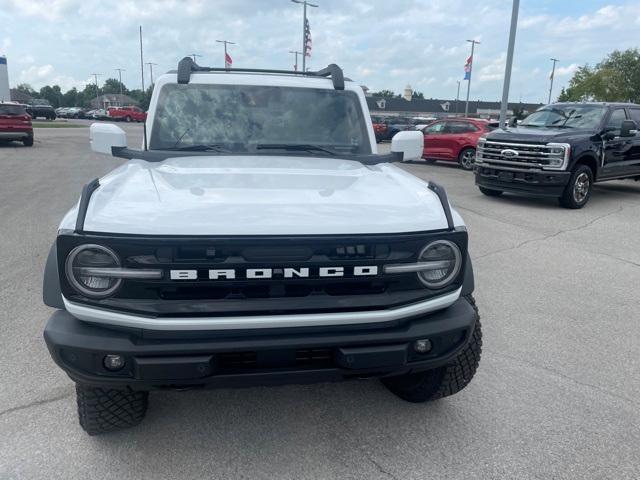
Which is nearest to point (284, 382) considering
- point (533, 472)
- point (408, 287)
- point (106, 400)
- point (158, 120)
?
point (408, 287)

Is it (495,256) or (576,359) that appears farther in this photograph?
(495,256)

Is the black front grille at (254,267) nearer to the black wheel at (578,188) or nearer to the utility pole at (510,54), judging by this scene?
the black wheel at (578,188)

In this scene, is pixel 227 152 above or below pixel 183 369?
above

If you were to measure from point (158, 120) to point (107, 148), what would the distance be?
0.42 metres

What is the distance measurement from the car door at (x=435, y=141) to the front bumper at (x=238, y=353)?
14.6 meters

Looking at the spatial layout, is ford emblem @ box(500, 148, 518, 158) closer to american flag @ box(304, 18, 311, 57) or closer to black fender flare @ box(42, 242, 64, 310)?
black fender flare @ box(42, 242, 64, 310)

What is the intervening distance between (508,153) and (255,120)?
725 cm

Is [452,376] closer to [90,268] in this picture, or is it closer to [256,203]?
[256,203]

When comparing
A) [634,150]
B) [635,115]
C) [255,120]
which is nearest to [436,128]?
[635,115]

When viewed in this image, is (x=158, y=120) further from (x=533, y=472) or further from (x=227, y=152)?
(x=533, y=472)

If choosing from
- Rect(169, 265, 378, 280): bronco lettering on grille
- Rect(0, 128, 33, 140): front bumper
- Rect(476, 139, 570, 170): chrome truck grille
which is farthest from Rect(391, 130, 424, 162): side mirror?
Rect(0, 128, 33, 140): front bumper

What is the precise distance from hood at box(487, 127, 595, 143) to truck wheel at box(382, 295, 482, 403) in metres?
7.49

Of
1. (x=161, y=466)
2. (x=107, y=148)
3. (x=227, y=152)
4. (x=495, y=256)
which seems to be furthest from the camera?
(x=495, y=256)

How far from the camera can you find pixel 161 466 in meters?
2.59
